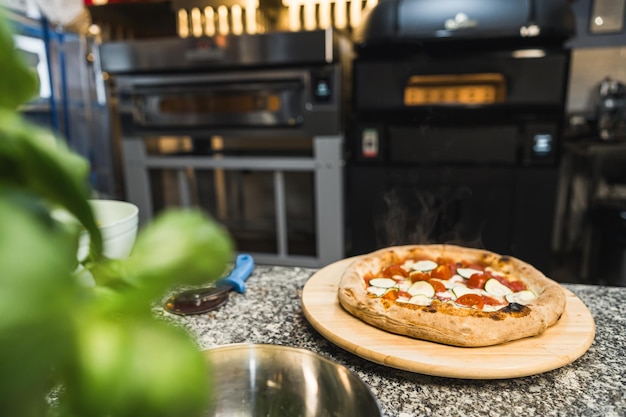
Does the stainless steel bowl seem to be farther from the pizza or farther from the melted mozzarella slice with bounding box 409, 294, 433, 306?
the melted mozzarella slice with bounding box 409, 294, 433, 306

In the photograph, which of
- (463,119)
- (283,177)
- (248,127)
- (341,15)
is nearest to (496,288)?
(463,119)

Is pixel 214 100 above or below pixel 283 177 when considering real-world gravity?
above

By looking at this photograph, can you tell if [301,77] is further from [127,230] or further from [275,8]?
[127,230]

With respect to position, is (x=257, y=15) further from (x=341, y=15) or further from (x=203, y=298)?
(x=203, y=298)

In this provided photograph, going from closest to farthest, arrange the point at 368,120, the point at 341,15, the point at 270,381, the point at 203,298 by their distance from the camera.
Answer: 1. the point at 270,381
2. the point at 203,298
3. the point at 368,120
4. the point at 341,15

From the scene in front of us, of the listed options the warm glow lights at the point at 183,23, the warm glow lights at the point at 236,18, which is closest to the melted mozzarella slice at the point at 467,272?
the warm glow lights at the point at 236,18

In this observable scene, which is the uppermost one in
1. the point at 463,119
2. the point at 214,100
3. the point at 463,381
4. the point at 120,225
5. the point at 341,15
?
the point at 341,15

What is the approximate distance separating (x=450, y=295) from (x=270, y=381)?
452 mm

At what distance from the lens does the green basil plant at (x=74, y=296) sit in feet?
0.37

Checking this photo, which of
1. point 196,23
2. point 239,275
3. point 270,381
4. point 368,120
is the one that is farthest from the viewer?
point 196,23

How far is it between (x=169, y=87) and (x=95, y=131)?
0.88 meters

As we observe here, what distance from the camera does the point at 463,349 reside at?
62 cm

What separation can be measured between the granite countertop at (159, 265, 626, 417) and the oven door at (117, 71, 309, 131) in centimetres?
153

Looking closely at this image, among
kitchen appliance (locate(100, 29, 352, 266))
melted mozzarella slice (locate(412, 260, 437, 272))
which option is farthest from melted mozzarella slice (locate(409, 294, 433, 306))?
kitchen appliance (locate(100, 29, 352, 266))
